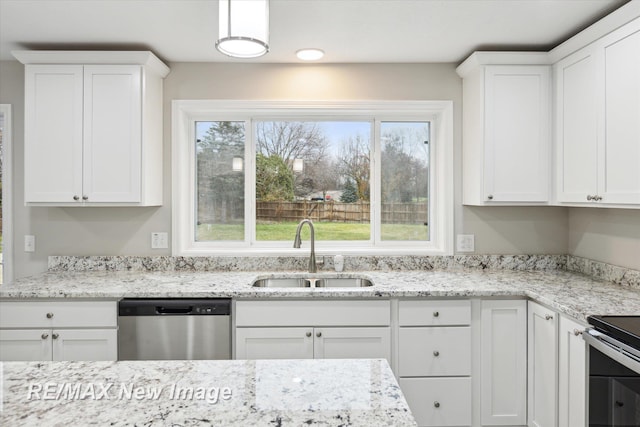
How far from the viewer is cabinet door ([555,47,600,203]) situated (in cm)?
221

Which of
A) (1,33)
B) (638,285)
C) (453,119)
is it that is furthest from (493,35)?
(1,33)

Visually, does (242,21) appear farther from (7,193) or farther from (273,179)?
(7,193)

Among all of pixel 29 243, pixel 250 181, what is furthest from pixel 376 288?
pixel 29 243

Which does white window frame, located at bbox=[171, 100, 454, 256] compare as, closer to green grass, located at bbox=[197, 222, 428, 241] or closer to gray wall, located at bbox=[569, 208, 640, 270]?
green grass, located at bbox=[197, 222, 428, 241]

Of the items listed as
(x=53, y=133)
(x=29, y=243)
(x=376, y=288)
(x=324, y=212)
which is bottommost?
(x=376, y=288)

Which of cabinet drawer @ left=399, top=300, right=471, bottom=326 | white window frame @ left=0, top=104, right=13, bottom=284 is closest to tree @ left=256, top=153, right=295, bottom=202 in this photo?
cabinet drawer @ left=399, top=300, right=471, bottom=326

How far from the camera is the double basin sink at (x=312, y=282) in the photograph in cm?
276

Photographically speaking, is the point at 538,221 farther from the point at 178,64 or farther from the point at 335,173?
the point at 178,64

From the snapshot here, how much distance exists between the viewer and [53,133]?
2.56 m

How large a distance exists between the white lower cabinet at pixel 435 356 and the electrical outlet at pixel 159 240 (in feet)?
5.54

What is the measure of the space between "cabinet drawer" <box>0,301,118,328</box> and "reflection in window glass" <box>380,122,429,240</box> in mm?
1903

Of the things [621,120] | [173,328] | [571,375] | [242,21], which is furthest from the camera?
[173,328]

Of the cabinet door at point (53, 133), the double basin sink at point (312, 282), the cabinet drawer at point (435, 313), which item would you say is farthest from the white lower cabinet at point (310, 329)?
the cabinet door at point (53, 133)

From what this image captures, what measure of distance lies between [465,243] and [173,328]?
202cm
